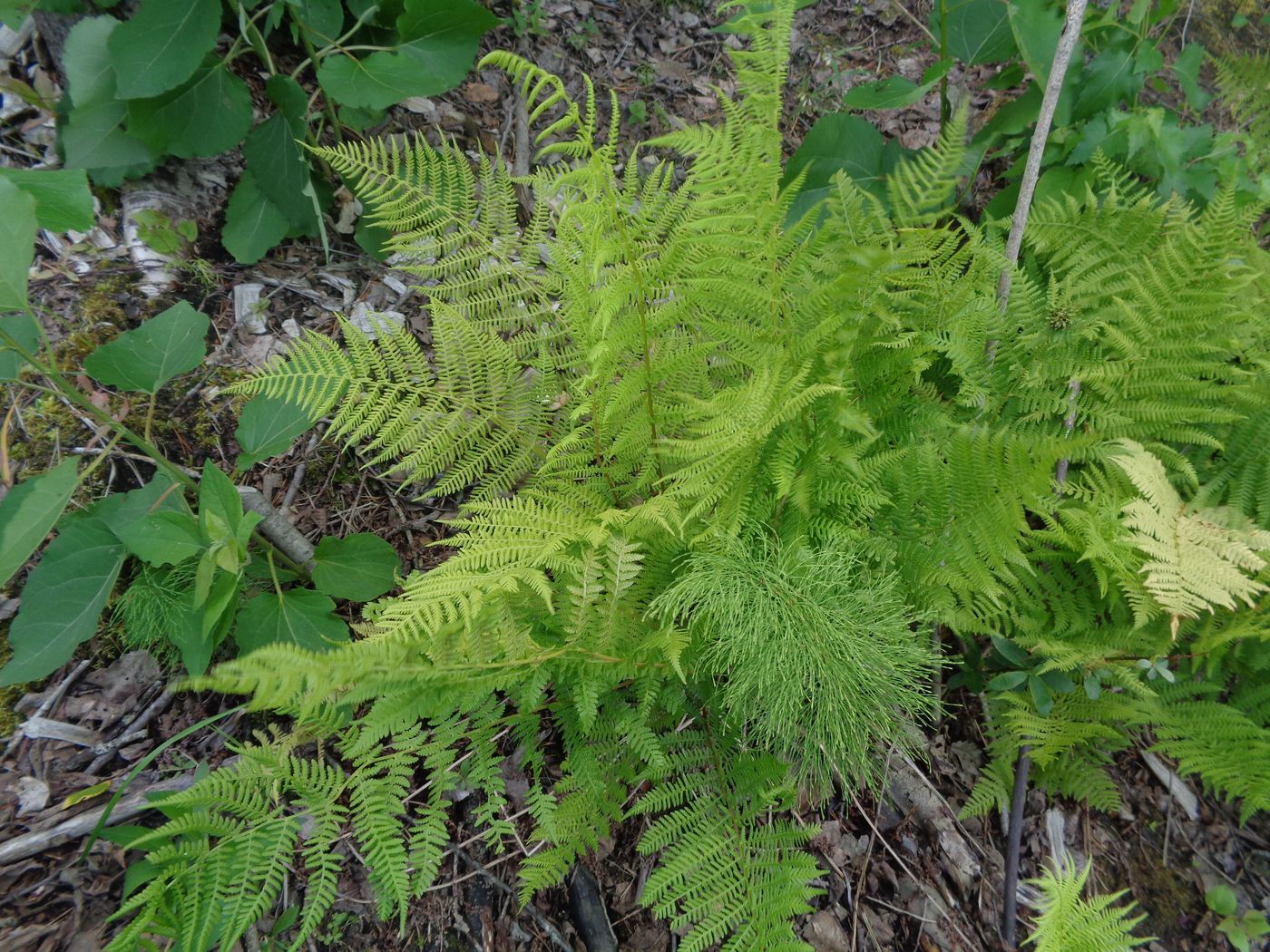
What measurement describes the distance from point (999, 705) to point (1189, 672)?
0.44 metres

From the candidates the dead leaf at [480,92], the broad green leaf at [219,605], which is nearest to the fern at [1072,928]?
the broad green leaf at [219,605]

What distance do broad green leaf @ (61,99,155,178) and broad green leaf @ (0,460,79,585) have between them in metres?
1.05

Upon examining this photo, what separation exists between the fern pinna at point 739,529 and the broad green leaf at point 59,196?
0.47m

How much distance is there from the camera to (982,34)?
222 cm

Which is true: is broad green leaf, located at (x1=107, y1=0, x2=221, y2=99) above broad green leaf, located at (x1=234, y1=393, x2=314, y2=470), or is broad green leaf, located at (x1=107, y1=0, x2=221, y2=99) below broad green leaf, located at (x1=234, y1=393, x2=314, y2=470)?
above

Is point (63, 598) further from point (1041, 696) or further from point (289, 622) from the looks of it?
point (1041, 696)

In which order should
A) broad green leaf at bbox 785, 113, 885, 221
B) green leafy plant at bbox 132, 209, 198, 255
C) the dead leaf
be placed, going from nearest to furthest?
green leafy plant at bbox 132, 209, 198, 255, broad green leaf at bbox 785, 113, 885, 221, the dead leaf

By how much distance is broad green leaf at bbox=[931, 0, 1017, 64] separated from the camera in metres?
2.19

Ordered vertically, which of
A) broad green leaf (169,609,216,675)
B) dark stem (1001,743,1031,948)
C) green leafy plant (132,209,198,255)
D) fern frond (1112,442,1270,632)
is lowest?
dark stem (1001,743,1031,948)

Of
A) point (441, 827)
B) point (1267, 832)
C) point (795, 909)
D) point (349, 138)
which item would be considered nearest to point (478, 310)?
point (349, 138)

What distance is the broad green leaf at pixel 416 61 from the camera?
5.89 feet

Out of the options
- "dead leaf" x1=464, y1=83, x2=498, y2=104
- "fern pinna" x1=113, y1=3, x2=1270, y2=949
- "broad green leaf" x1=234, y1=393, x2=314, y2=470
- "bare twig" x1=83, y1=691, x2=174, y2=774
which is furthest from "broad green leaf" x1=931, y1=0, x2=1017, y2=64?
"bare twig" x1=83, y1=691, x2=174, y2=774

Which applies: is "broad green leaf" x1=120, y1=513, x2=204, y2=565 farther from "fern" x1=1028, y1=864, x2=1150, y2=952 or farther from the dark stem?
the dark stem

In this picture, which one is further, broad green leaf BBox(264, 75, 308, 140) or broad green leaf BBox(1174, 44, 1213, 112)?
broad green leaf BBox(1174, 44, 1213, 112)
